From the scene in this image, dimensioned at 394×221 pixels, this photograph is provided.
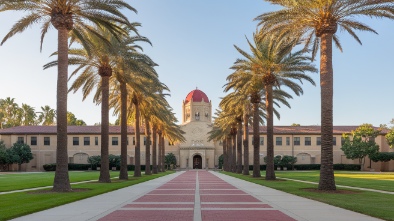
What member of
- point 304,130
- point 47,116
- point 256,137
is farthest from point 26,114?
point 256,137

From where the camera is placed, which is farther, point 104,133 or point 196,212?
point 104,133

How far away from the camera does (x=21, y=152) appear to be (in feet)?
263

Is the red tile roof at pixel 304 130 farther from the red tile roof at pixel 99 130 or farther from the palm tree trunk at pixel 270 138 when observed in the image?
the palm tree trunk at pixel 270 138

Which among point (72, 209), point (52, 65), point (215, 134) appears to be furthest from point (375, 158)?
point (72, 209)

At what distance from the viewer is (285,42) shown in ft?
95.9

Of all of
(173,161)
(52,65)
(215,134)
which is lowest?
(173,161)

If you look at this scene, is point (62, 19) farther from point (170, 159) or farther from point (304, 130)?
point (304, 130)

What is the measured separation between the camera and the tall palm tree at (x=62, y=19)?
23.8 meters

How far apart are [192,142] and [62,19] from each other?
76.0m

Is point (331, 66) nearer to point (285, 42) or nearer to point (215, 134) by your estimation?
point (285, 42)

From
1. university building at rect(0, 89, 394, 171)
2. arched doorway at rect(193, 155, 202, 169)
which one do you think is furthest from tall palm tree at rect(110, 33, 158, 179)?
arched doorway at rect(193, 155, 202, 169)

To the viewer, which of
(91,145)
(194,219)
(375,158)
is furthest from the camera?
(91,145)

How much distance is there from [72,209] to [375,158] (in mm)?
71729

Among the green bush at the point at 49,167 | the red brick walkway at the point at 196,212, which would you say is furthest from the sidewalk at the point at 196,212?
the green bush at the point at 49,167
